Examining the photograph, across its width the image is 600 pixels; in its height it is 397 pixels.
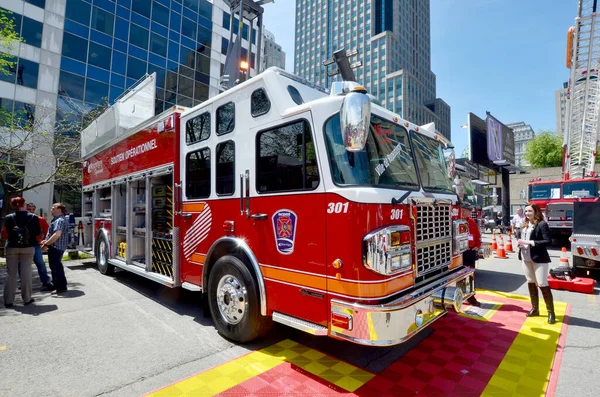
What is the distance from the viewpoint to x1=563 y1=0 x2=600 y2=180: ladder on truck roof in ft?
51.4

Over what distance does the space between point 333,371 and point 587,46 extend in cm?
2152

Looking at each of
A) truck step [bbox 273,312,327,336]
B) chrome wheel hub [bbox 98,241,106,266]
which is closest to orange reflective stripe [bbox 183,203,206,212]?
truck step [bbox 273,312,327,336]

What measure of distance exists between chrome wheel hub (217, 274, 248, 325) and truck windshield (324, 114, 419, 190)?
177 cm

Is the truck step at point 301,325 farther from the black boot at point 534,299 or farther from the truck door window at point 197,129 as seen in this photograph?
the black boot at point 534,299

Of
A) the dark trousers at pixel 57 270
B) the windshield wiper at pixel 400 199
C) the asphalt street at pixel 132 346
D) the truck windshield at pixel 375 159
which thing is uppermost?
the truck windshield at pixel 375 159

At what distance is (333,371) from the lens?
10.4ft

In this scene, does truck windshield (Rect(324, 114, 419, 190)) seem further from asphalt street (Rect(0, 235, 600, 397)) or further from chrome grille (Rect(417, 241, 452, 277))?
asphalt street (Rect(0, 235, 600, 397))

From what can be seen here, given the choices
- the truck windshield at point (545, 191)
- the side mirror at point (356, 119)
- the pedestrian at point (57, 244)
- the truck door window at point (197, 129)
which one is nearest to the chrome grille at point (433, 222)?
the side mirror at point (356, 119)

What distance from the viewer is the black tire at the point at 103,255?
722 cm

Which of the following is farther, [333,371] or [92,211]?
[92,211]

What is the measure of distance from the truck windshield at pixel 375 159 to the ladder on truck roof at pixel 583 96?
17895 mm

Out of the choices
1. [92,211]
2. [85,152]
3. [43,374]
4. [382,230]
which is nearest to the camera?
[382,230]

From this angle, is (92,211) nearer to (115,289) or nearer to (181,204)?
(115,289)

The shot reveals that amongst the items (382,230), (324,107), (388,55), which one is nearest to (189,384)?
(382,230)
